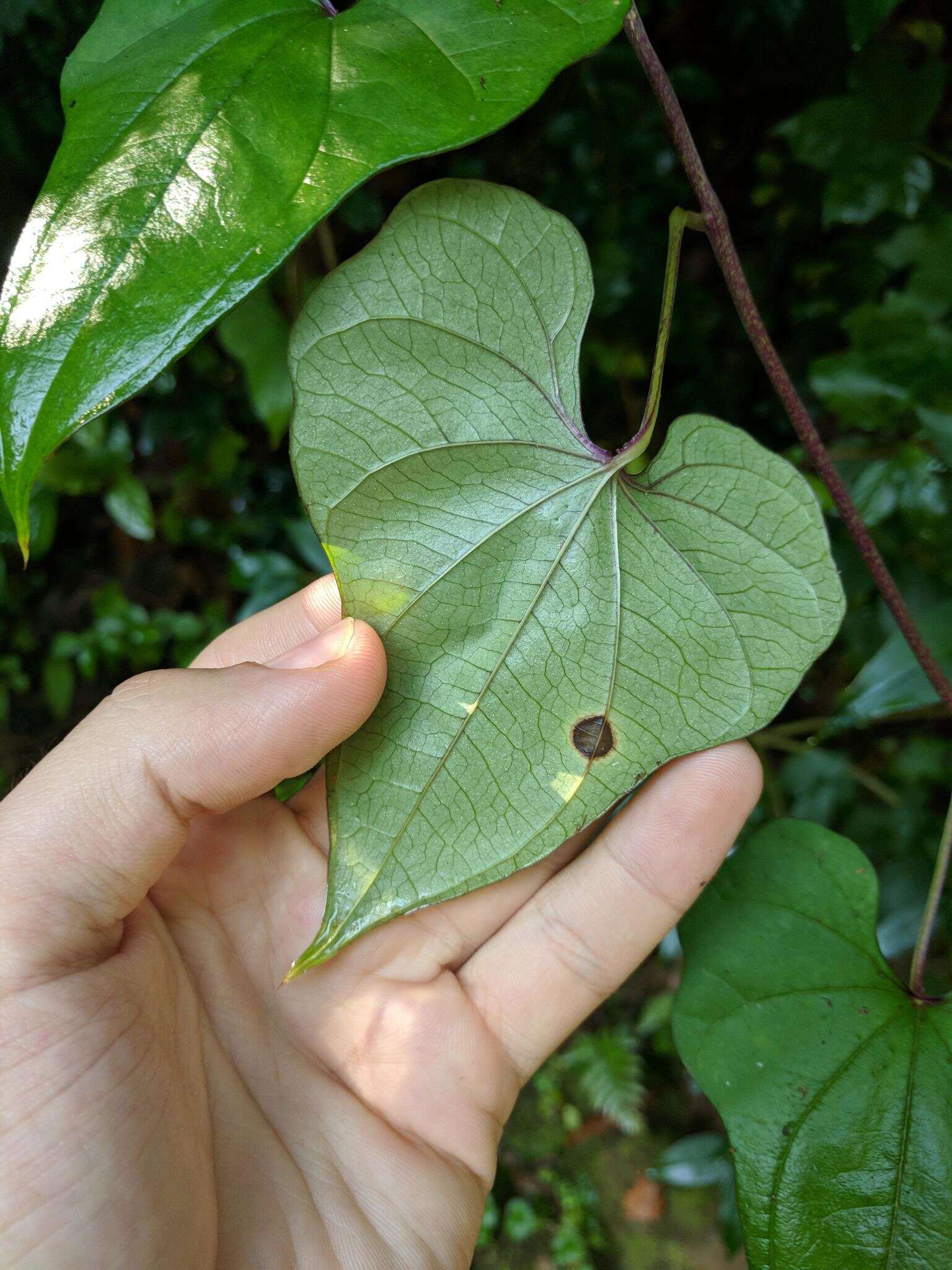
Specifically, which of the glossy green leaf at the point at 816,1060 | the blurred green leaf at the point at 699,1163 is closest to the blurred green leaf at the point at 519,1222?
the blurred green leaf at the point at 699,1163

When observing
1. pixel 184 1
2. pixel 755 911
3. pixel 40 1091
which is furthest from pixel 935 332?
pixel 40 1091

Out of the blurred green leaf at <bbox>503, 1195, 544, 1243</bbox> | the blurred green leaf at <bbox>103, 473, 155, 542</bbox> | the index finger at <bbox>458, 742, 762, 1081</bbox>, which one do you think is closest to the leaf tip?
the index finger at <bbox>458, 742, 762, 1081</bbox>

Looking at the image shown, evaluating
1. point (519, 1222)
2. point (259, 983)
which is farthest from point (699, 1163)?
point (259, 983)

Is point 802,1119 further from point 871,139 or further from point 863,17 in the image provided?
point 871,139

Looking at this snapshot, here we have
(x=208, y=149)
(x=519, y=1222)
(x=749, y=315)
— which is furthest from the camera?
(x=519, y=1222)

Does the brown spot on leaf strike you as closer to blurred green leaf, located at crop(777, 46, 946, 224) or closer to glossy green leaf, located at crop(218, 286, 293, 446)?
glossy green leaf, located at crop(218, 286, 293, 446)
